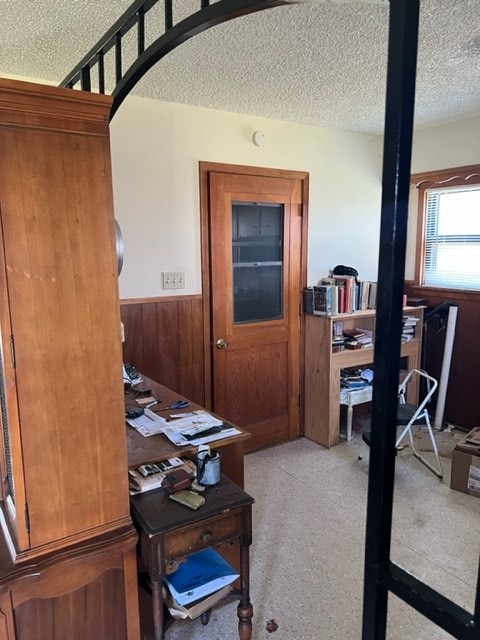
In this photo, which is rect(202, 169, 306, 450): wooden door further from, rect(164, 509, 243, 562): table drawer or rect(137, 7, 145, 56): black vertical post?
rect(164, 509, 243, 562): table drawer

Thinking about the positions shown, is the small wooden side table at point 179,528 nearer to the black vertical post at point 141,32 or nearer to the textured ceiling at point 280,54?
the black vertical post at point 141,32

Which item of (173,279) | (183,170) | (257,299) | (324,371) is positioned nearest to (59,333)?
(173,279)

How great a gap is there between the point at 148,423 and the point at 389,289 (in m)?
1.59

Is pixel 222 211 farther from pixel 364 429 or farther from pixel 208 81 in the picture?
pixel 364 429

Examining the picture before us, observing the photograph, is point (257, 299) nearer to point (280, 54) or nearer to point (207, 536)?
point (280, 54)

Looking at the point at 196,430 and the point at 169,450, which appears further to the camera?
the point at 196,430

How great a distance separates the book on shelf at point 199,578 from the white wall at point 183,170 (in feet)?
5.68

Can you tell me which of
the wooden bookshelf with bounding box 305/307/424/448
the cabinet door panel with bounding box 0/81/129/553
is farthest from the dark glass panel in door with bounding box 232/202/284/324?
the cabinet door panel with bounding box 0/81/129/553

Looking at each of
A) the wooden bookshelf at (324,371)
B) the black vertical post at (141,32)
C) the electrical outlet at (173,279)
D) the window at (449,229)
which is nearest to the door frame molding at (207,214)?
the electrical outlet at (173,279)

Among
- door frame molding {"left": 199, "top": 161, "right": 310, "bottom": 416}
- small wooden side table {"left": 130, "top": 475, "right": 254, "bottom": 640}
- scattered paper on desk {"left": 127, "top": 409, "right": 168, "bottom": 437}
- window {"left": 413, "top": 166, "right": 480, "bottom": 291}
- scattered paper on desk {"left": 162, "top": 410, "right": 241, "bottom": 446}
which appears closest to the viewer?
small wooden side table {"left": 130, "top": 475, "right": 254, "bottom": 640}

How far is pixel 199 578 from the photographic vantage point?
1693mm

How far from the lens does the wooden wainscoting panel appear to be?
10.0ft

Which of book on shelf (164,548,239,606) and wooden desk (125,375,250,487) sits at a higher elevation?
wooden desk (125,375,250,487)

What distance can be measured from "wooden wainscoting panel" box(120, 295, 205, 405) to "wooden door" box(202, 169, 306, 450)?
14 centimetres
